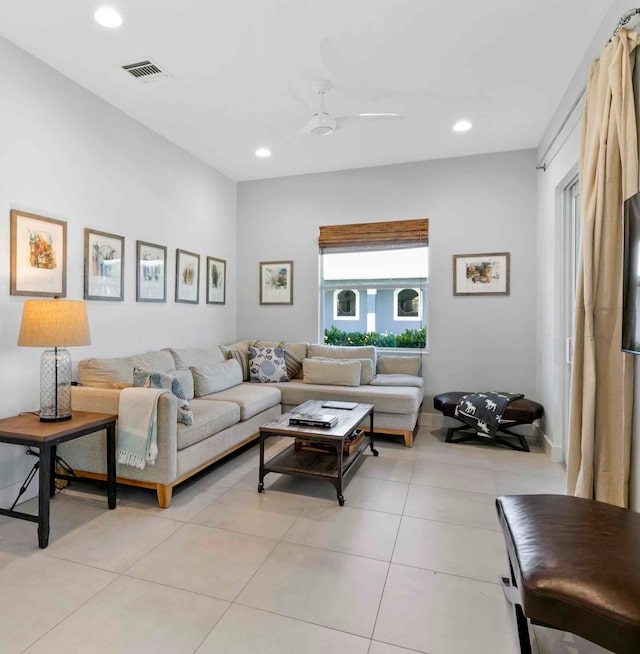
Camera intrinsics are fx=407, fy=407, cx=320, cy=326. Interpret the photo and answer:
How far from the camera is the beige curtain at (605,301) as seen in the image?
2018mm

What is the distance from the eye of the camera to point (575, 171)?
312 cm

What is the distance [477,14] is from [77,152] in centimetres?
297

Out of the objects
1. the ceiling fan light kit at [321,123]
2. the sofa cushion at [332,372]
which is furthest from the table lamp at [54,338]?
the sofa cushion at [332,372]

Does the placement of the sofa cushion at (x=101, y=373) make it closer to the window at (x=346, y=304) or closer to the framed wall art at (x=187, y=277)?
the framed wall art at (x=187, y=277)

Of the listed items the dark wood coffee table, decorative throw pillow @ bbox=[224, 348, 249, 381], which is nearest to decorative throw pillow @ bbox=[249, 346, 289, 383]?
decorative throw pillow @ bbox=[224, 348, 249, 381]

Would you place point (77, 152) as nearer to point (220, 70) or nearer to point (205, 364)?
point (220, 70)

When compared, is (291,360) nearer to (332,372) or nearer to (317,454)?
(332,372)

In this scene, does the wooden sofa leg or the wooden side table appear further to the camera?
the wooden sofa leg

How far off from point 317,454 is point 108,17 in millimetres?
3220

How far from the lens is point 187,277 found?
14.8 ft

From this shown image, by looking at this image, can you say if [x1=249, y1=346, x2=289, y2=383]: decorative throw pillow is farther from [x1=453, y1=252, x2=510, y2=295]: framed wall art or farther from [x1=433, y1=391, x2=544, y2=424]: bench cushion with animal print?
[x1=453, y1=252, x2=510, y2=295]: framed wall art

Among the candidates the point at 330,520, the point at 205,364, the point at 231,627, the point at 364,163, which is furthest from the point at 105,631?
the point at 364,163

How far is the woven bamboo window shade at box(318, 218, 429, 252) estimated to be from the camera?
4781 mm

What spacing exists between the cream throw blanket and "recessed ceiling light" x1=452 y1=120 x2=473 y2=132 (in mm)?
3459
